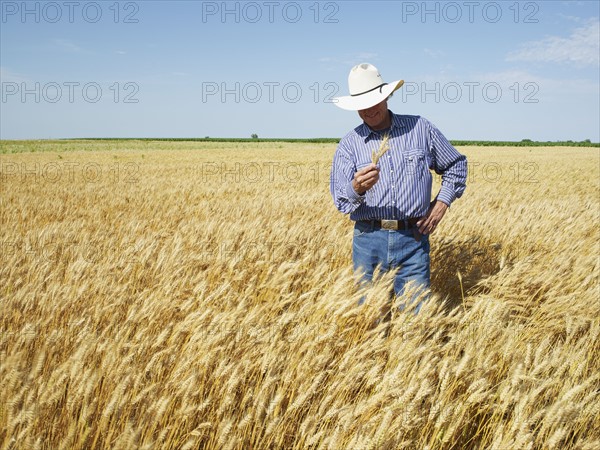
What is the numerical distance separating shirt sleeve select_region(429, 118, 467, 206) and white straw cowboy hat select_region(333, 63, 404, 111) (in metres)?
0.46

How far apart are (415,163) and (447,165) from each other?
339 millimetres

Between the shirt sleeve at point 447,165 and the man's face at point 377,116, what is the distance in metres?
0.34

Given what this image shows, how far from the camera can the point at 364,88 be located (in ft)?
9.23

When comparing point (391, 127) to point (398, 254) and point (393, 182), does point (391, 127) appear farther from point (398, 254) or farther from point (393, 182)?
point (398, 254)

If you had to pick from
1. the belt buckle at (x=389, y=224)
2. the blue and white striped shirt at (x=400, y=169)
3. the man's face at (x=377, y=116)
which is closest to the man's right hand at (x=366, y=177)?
the blue and white striped shirt at (x=400, y=169)

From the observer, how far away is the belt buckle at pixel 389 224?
2.84 metres

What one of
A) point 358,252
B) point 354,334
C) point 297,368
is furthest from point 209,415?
point 358,252

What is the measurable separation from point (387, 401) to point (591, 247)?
14.0 ft

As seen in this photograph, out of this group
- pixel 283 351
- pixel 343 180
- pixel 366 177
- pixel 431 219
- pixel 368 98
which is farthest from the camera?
pixel 343 180

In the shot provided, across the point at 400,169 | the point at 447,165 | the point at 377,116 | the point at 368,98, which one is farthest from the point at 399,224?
the point at 368,98

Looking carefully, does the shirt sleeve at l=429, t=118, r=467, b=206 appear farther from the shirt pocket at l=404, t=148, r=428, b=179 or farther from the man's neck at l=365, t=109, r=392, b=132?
the man's neck at l=365, t=109, r=392, b=132

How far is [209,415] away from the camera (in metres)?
1.74

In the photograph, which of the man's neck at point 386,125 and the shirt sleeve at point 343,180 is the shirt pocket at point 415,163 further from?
the shirt sleeve at point 343,180

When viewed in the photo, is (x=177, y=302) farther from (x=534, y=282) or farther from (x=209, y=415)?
(x=534, y=282)
